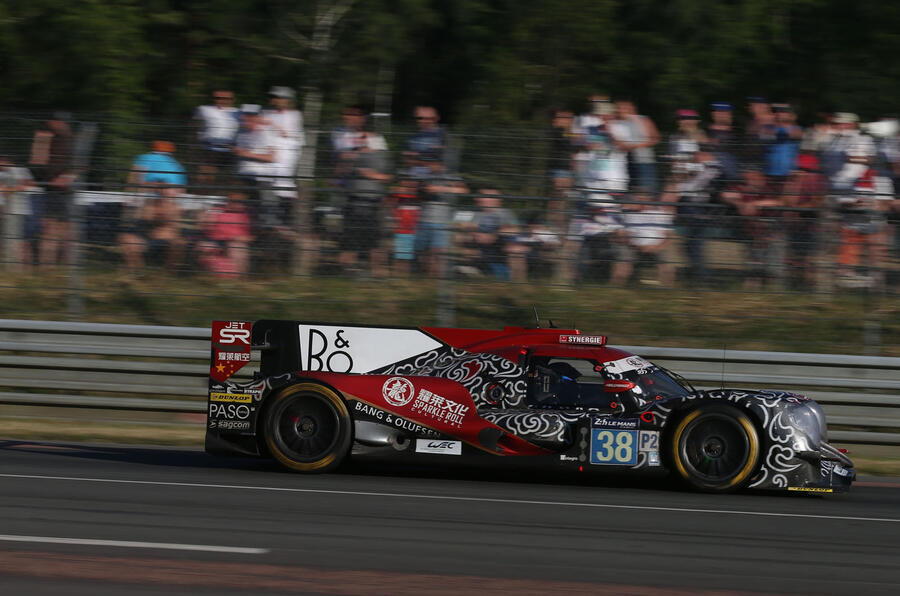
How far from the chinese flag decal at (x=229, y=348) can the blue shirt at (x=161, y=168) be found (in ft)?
11.4

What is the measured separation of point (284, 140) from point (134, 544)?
23.8 ft

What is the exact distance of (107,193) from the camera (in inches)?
480

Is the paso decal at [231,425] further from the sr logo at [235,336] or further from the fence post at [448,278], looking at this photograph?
the fence post at [448,278]

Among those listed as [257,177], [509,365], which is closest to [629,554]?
[509,365]

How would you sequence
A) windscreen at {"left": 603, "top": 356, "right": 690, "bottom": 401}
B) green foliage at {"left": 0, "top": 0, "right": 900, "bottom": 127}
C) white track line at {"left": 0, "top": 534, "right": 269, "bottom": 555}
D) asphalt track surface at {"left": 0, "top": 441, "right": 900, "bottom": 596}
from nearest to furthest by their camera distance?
asphalt track surface at {"left": 0, "top": 441, "right": 900, "bottom": 596} < white track line at {"left": 0, "top": 534, "right": 269, "bottom": 555} < windscreen at {"left": 603, "top": 356, "right": 690, "bottom": 401} < green foliage at {"left": 0, "top": 0, "right": 900, "bottom": 127}

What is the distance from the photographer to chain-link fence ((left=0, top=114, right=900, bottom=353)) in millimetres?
11391

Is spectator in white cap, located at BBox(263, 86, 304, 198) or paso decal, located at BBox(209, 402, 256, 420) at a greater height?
spectator in white cap, located at BBox(263, 86, 304, 198)

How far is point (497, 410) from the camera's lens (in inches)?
336

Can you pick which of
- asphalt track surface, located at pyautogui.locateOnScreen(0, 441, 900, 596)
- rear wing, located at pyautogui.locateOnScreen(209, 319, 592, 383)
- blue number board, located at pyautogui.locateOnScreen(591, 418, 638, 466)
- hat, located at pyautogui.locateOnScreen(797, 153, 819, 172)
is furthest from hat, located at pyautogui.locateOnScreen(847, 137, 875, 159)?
blue number board, located at pyautogui.locateOnScreen(591, 418, 638, 466)

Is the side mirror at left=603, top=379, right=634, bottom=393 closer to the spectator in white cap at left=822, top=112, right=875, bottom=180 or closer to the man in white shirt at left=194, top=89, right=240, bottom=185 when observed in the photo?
the spectator in white cap at left=822, top=112, right=875, bottom=180

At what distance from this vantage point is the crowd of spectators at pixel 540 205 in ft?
37.4

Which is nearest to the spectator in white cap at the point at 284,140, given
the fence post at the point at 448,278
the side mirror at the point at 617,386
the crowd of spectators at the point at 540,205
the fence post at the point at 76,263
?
the crowd of spectators at the point at 540,205

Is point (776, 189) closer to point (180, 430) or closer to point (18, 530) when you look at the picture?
point (180, 430)

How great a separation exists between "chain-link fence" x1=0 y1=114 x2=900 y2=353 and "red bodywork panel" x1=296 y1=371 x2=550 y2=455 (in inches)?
121
